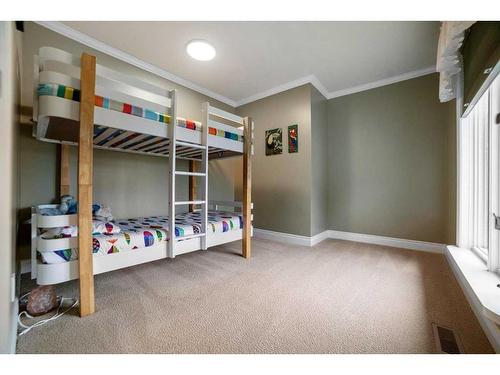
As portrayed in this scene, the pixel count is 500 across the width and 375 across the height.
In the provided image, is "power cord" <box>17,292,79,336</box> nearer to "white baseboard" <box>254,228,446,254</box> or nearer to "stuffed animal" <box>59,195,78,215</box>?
"stuffed animal" <box>59,195,78,215</box>

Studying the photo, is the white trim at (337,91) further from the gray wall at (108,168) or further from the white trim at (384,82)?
the gray wall at (108,168)

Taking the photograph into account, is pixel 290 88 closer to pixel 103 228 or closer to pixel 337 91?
pixel 337 91

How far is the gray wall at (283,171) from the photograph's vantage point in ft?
10.4

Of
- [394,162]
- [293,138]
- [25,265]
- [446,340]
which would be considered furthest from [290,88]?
[25,265]

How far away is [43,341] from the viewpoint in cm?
109

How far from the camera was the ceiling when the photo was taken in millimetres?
2109

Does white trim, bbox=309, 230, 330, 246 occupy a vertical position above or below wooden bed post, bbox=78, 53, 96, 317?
below

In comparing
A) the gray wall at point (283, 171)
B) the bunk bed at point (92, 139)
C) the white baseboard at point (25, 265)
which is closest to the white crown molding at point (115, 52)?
the bunk bed at point (92, 139)

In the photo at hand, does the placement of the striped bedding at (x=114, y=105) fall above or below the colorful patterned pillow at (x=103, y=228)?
above

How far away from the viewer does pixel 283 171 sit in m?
3.40

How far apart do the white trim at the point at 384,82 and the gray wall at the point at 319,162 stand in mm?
239

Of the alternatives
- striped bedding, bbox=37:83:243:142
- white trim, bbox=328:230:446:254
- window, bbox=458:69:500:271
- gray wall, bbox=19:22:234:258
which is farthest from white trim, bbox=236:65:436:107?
white trim, bbox=328:230:446:254
